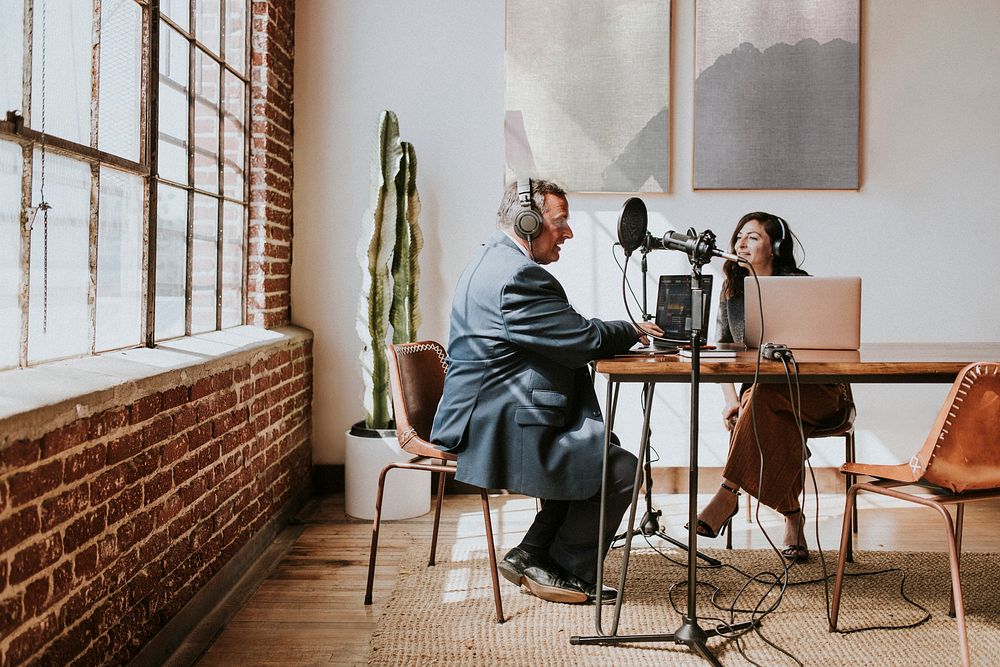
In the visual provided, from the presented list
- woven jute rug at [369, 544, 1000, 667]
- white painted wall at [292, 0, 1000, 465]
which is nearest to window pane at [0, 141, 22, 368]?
woven jute rug at [369, 544, 1000, 667]

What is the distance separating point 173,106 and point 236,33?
895 mm

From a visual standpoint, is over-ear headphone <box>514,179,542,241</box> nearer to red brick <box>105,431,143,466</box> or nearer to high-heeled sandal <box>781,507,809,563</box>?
red brick <box>105,431,143,466</box>

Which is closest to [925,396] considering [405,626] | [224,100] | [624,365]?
[624,365]

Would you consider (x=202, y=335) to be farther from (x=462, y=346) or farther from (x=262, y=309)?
(x=462, y=346)

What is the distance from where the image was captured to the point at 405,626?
2598 mm

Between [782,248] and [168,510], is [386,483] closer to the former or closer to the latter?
[168,510]

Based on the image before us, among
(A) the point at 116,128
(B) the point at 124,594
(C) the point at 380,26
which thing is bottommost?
(B) the point at 124,594

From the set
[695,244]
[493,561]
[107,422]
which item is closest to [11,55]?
[107,422]

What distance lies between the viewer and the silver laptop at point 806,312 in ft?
8.82

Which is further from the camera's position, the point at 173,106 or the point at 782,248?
the point at 782,248

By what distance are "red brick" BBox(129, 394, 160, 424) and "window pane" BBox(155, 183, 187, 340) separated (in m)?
0.63

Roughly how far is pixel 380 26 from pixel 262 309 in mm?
1585

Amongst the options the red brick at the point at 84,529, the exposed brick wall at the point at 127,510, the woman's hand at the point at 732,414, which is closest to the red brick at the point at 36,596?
the exposed brick wall at the point at 127,510

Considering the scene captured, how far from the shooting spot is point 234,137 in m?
3.65
